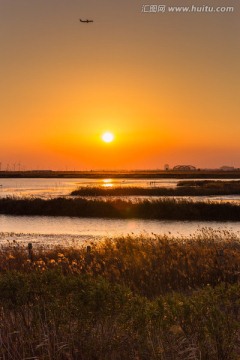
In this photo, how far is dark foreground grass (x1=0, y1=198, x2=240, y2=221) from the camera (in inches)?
2152

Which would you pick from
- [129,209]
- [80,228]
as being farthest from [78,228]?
[129,209]

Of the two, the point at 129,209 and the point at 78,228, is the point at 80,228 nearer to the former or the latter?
the point at 78,228

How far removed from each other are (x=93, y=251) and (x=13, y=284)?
38.5ft

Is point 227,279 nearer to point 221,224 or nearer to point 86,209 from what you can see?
point 221,224

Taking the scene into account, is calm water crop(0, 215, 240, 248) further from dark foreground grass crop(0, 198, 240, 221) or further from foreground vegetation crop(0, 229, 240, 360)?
foreground vegetation crop(0, 229, 240, 360)

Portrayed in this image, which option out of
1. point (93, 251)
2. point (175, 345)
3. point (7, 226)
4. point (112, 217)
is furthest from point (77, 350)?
point (112, 217)

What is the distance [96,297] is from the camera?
371 inches

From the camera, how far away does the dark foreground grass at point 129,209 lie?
5466 centimetres

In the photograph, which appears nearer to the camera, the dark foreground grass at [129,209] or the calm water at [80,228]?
the calm water at [80,228]

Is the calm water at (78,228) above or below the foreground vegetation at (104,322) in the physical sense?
below

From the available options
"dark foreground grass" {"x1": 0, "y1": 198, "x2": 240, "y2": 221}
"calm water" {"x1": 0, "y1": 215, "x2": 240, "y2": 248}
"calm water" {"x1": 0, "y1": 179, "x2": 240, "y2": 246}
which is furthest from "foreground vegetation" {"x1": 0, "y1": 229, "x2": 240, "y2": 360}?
"dark foreground grass" {"x1": 0, "y1": 198, "x2": 240, "y2": 221}

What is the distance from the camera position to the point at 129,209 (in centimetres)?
5769

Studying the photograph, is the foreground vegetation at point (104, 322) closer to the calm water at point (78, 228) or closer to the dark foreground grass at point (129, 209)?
the calm water at point (78, 228)

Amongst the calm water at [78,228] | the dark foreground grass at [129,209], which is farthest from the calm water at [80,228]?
the dark foreground grass at [129,209]
